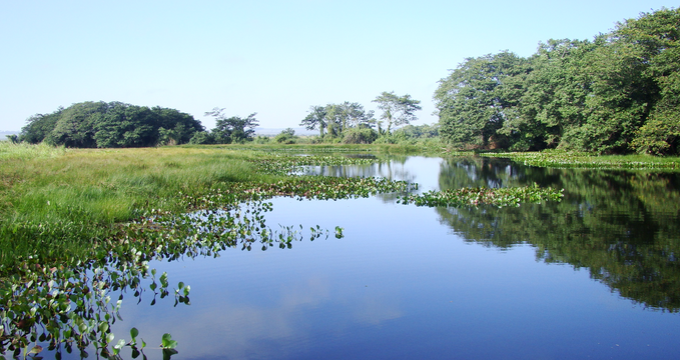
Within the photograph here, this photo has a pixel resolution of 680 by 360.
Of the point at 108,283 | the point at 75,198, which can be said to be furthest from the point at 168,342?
the point at 75,198

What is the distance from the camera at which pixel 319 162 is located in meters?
31.3

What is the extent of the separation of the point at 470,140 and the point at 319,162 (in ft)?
73.8

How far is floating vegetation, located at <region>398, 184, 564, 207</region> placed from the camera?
43.8ft

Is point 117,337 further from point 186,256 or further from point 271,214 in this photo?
point 271,214

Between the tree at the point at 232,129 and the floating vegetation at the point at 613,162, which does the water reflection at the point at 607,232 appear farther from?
the tree at the point at 232,129

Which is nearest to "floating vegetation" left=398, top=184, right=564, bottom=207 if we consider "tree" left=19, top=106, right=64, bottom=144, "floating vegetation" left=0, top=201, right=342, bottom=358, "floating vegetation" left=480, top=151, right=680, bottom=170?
"floating vegetation" left=0, top=201, right=342, bottom=358

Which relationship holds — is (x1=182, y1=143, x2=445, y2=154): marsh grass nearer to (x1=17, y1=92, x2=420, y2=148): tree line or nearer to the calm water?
(x1=17, y1=92, x2=420, y2=148): tree line

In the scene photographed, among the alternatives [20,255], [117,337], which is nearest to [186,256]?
[20,255]

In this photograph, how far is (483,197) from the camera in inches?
543

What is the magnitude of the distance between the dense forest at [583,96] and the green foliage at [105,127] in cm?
3582

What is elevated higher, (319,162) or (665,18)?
(665,18)

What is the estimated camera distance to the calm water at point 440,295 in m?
4.50

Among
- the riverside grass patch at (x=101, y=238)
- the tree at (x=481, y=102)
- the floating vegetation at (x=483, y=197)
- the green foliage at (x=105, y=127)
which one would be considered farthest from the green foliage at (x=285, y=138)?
the floating vegetation at (x=483, y=197)

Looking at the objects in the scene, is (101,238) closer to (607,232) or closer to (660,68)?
(607,232)
